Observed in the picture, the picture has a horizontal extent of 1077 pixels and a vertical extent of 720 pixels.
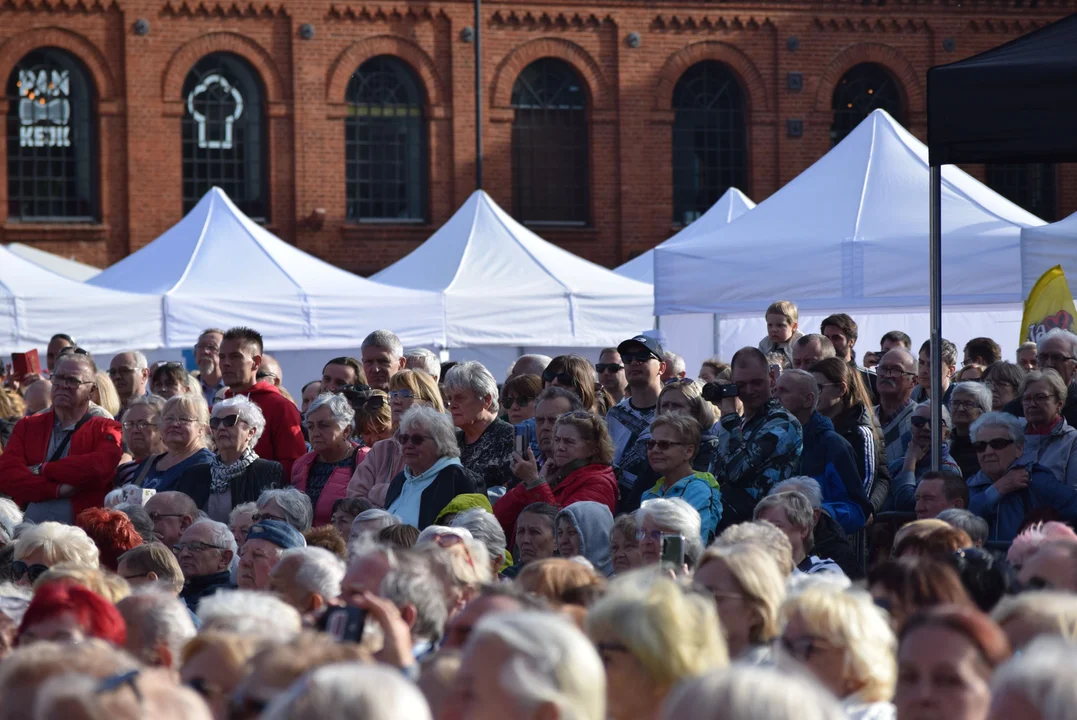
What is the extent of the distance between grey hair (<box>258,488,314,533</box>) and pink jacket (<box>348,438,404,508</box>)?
2.02 ft

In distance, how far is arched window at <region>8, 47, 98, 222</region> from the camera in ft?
81.7

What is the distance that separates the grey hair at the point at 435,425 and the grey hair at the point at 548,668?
4422 millimetres


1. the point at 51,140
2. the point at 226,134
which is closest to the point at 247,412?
the point at 51,140

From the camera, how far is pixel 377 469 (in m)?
8.27

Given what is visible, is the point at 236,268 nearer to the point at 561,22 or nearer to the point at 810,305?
the point at 810,305

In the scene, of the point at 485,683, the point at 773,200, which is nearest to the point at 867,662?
the point at 485,683

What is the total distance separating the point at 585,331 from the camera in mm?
16484

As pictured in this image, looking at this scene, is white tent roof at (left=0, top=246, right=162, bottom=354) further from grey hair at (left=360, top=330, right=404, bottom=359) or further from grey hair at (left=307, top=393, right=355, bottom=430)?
grey hair at (left=307, top=393, right=355, bottom=430)

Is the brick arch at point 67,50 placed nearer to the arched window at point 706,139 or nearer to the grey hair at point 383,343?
the arched window at point 706,139

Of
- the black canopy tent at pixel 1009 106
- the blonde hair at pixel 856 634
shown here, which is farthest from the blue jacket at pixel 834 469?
the blonde hair at pixel 856 634

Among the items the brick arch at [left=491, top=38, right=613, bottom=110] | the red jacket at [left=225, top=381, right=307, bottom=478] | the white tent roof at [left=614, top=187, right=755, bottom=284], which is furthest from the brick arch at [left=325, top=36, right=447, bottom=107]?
the red jacket at [left=225, top=381, right=307, bottom=478]

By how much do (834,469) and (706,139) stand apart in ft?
68.5

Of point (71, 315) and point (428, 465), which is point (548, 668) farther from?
point (71, 315)

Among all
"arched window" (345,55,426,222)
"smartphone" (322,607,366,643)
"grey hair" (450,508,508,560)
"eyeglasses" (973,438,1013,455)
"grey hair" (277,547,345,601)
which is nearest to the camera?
"smartphone" (322,607,366,643)
